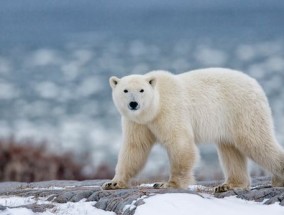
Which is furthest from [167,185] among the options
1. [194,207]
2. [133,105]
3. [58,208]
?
[58,208]

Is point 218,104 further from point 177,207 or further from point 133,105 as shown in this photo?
point 177,207

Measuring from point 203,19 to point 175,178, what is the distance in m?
87.2

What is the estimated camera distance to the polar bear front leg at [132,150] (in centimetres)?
986

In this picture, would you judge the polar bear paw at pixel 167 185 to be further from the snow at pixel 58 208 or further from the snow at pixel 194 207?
the snow at pixel 58 208

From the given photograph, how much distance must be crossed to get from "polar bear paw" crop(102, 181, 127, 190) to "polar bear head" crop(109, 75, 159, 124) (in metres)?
0.70

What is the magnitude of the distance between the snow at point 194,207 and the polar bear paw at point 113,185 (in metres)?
1.26

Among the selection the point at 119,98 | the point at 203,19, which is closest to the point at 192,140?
the point at 119,98

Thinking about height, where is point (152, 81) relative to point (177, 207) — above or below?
above

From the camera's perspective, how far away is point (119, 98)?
9656 mm

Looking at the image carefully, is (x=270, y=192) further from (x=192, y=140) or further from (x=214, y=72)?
(x=214, y=72)

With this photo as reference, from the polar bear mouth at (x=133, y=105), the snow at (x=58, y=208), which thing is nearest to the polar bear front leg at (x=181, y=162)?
the polar bear mouth at (x=133, y=105)

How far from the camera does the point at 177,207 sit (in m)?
8.27

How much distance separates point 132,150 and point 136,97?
0.64m

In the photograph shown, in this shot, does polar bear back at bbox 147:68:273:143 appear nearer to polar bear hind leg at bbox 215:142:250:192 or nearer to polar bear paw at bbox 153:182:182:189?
polar bear hind leg at bbox 215:142:250:192
